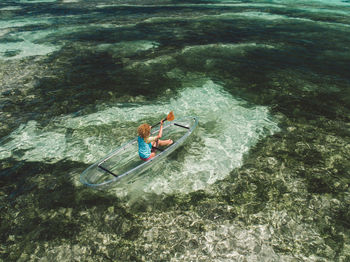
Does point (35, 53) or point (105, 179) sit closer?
point (105, 179)

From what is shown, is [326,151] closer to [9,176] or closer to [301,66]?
[301,66]

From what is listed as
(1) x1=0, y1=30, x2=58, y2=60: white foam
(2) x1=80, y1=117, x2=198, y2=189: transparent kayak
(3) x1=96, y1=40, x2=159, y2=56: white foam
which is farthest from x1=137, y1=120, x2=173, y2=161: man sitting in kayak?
(1) x1=0, y1=30, x2=58, y2=60: white foam

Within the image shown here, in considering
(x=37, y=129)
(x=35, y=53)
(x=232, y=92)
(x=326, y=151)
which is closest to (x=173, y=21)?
(x=35, y=53)

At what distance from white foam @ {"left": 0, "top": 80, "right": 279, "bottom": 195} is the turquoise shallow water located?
7cm

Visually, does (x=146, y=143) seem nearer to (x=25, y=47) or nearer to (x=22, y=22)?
(x=25, y=47)

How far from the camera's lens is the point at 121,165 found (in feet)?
34.4

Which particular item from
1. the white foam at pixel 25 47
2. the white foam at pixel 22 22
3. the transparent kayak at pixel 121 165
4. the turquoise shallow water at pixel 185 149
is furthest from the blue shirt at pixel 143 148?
the white foam at pixel 22 22

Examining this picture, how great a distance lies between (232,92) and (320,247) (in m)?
11.3

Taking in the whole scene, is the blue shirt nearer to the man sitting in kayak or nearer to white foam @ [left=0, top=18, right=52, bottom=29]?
the man sitting in kayak

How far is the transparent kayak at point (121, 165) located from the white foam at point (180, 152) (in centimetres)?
48

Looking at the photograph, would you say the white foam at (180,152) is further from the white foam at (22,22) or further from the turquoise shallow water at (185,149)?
the white foam at (22,22)

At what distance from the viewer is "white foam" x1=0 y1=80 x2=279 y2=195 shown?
10.4 meters

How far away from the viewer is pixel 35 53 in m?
24.5

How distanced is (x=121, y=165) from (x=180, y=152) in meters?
2.69
